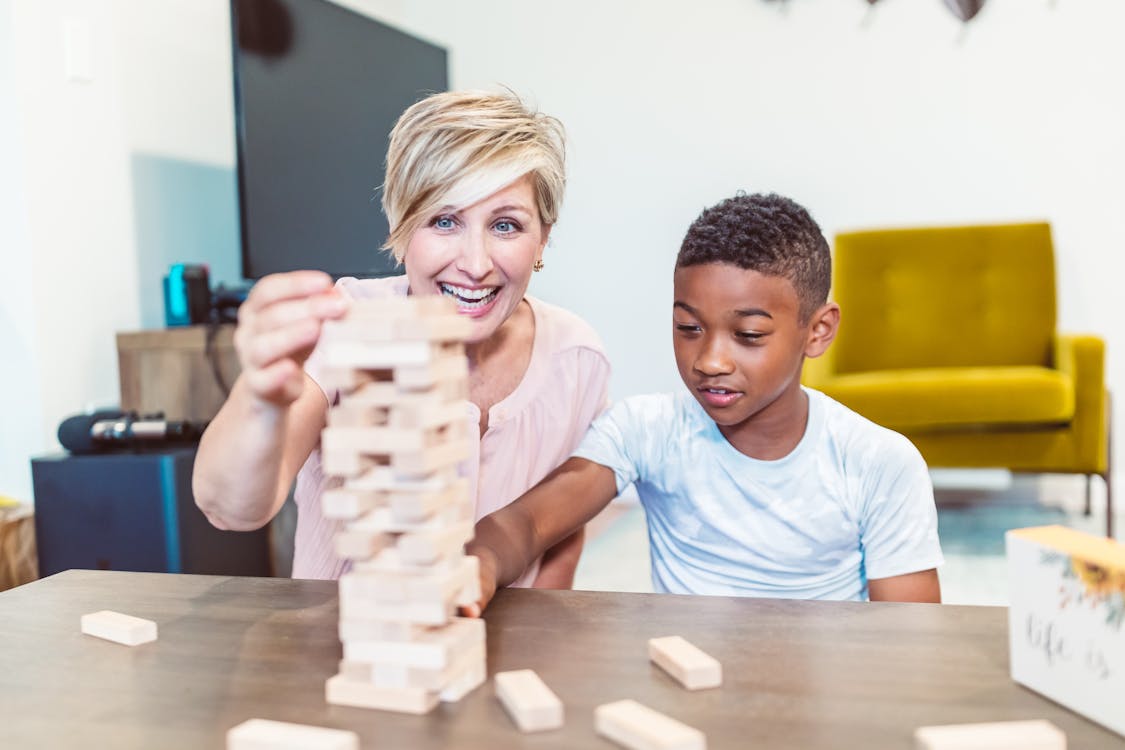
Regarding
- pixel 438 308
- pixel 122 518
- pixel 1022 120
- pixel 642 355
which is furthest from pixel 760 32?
pixel 438 308

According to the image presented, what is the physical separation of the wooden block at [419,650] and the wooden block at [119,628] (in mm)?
233

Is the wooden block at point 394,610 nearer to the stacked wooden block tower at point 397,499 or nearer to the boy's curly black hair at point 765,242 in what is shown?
the stacked wooden block tower at point 397,499

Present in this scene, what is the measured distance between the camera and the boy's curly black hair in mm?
1219

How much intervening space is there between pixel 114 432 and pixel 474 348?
1229mm

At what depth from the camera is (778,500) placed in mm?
1239

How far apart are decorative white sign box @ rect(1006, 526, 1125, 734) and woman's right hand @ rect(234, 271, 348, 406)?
514 millimetres

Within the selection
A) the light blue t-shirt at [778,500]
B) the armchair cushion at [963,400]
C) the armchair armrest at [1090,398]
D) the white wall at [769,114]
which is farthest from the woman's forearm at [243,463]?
the armchair armrest at [1090,398]

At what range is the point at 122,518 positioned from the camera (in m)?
2.22

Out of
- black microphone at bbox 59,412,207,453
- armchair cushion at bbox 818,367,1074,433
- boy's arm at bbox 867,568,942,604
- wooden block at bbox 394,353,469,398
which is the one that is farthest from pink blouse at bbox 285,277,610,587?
armchair cushion at bbox 818,367,1074,433

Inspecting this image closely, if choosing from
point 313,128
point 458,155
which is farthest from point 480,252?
point 313,128

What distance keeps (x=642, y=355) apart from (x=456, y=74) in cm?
143

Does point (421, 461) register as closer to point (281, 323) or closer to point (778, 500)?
point (281, 323)

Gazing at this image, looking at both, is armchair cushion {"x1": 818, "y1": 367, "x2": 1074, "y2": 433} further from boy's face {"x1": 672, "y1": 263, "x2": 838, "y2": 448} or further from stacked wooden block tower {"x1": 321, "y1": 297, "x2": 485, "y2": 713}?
stacked wooden block tower {"x1": 321, "y1": 297, "x2": 485, "y2": 713}

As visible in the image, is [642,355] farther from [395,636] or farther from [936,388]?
[395,636]
